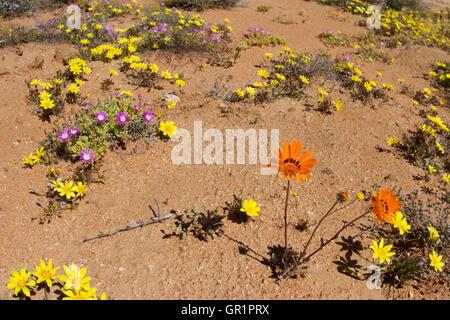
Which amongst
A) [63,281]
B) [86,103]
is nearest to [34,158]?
[86,103]

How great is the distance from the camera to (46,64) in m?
5.51

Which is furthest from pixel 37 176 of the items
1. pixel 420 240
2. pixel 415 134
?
pixel 415 134

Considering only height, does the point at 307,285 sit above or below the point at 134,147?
below

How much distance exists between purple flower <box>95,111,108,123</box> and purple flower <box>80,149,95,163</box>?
1.78 ft

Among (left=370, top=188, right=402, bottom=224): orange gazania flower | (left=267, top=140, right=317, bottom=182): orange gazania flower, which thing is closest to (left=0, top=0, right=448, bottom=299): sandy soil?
(left=370, top=188, right=402, bottom=224): orange gazania flower

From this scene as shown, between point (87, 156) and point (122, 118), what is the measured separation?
77cm

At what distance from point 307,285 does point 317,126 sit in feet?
10.0

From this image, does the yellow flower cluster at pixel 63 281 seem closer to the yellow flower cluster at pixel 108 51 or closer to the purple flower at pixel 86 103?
the purple flower at pixel 86 103

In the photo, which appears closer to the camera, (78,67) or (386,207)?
(386,207)

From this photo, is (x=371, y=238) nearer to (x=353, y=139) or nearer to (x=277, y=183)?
(x=277, y=183)

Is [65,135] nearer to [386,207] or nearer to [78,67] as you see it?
[78,67]

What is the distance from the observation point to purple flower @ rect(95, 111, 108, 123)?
392cm

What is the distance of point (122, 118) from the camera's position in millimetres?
3982

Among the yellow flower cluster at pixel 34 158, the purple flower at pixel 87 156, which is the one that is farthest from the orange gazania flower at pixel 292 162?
the yellow flower cluster at pixel 34 158
